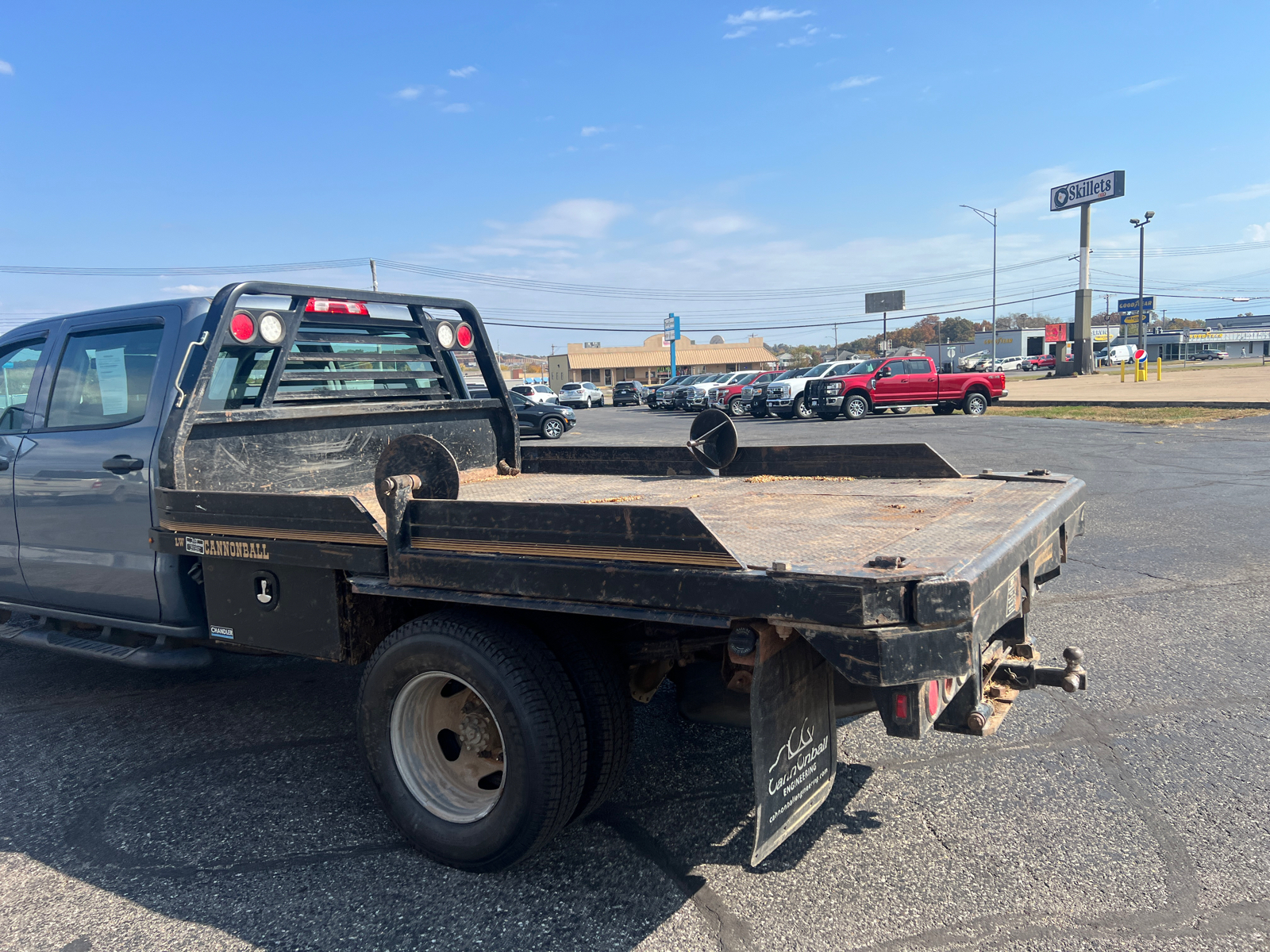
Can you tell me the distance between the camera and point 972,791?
340 cm

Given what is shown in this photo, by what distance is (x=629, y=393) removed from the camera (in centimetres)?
4838

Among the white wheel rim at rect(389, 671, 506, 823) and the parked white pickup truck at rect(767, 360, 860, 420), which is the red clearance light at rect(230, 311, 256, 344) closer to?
the white wheel rim at rect(389, 671, 506, 823)

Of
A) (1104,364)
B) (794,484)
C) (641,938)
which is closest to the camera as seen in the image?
(641,938)

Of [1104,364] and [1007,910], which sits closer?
[1007,910]

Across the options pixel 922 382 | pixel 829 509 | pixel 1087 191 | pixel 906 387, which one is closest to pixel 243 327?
pixel 829 509

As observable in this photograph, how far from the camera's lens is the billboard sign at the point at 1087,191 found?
169ft

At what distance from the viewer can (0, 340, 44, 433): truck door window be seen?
4.68 meters

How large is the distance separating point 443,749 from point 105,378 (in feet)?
8.99

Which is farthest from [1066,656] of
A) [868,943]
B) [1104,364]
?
[1104,364]

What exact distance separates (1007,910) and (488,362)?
166 inches

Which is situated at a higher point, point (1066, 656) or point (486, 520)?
point (486, 520)

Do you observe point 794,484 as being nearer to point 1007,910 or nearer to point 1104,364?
point 1007,910

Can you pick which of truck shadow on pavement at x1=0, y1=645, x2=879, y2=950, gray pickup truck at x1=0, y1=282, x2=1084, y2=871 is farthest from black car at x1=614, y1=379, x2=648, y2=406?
truck shadow on pavement at x1=0, y1=645, x2=879, y2=950

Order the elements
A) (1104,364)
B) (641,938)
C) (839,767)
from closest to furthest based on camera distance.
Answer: (641,938), (839,767), (1104,364)
